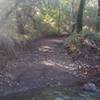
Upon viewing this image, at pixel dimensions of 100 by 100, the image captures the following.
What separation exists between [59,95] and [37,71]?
2.66 m

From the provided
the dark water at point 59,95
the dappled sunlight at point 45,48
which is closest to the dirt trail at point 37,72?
the dark water at point 59,95

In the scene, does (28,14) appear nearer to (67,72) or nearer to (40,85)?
(67,72)

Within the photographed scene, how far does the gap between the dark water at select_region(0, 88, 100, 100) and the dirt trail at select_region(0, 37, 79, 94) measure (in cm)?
60

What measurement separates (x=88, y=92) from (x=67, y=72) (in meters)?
2.50

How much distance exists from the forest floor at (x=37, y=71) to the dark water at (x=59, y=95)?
59 centimetres

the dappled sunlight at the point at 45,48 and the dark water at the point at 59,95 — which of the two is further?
the dappled sunlight at the point at 45,48

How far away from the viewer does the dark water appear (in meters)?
12.1

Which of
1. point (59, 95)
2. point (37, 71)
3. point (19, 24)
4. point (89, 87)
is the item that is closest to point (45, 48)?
point (19, 24)

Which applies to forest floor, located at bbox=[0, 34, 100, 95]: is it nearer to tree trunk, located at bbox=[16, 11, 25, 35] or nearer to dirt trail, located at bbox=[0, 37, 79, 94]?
dirt trail, located at bbox=[0, 37, 79, 94]

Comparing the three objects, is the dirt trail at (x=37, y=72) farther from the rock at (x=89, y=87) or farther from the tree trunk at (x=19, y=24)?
the tree trunk at (x=19, y=24)

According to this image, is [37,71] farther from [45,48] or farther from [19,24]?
[19,24]

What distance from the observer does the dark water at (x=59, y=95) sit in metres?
12.1

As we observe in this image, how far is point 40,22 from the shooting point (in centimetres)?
2620

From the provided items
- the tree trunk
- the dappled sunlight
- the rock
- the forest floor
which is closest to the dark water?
the rock
